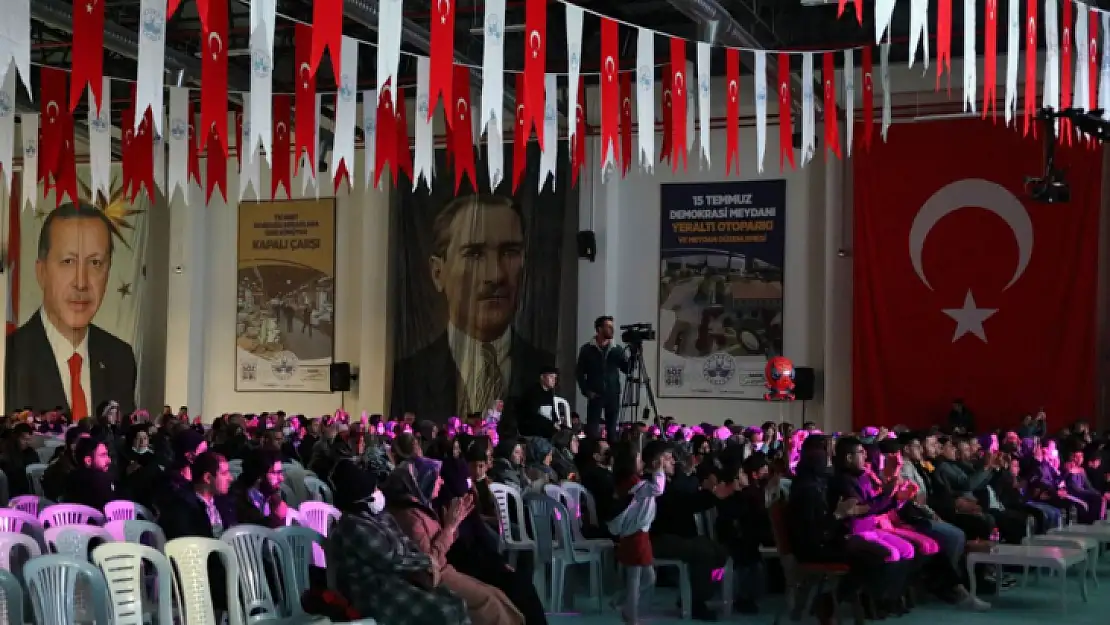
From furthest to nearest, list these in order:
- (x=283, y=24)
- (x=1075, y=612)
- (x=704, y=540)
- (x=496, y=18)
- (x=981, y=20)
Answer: (x=283, y=24) → (x=981, y=20) → (x=1075, y=612) → (x=704, y=540) → (x=496, y=18)

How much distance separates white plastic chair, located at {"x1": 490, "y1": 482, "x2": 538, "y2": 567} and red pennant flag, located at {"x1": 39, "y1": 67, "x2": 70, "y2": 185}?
6090mm

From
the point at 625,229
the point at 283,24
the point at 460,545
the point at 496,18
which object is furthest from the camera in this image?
the point at 625,229

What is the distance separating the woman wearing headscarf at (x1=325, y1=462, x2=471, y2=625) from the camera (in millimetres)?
5488

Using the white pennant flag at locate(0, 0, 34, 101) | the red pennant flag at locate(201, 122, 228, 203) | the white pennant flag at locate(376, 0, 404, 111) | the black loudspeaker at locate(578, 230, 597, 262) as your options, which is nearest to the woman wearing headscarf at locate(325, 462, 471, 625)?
the white pennant flag at locate(376, 0, 404, 111)

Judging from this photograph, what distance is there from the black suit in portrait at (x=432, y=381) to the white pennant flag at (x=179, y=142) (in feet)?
27.9

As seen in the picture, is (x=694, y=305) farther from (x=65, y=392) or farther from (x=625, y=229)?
(x=65, y=392)

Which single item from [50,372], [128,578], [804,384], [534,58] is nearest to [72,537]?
[128,578]

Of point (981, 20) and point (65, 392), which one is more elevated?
point (981, 20)

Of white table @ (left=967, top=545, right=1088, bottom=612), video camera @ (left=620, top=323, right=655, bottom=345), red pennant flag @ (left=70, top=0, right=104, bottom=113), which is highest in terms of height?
red pennant flag @ (left=70, top=0, right=104, bottom=113)

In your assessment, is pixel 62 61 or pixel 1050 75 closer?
pixel 1050 75

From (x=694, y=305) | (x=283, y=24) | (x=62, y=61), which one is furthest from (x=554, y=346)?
(x=62, y=61)

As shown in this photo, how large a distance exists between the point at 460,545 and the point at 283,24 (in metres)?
13.5

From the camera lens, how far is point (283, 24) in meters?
18.7

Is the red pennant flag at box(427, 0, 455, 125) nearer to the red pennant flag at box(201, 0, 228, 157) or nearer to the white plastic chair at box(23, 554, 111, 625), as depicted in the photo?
the red pennant flag at box(201, 0, 228, 157)
